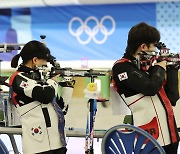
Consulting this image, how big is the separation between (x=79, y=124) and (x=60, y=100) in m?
0.48

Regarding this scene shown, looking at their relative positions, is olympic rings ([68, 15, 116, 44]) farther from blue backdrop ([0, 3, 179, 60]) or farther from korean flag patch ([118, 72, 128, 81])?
korean flag patch ([118, 72, 128, 81])

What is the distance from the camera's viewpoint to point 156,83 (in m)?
1.77

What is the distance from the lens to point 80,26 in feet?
18.2

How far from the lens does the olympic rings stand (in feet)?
17.9

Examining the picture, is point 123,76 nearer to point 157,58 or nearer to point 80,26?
point 157,58

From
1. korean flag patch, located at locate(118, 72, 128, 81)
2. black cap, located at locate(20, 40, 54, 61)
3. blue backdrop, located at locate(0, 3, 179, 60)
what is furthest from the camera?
blue backdrop, located at locate(0, 3, 179, 60)

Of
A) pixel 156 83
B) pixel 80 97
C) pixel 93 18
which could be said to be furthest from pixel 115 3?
pixel 156 83

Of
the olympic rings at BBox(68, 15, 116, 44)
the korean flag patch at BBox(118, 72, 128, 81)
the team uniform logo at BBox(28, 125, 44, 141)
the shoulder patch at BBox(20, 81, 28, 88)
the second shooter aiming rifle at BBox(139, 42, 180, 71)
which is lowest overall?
the team uniform logo at BBox(28, 125, 44, 141)

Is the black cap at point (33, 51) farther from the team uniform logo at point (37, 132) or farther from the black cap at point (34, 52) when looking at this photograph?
the team uniform logo at point (37, 132)

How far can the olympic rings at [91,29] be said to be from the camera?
546 cm

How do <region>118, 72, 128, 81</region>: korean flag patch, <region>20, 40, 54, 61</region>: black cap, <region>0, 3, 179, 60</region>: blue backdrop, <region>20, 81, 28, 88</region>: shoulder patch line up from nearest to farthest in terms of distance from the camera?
<region>118, 72, 128, 81</region>: korean flag patch
<region>20, 81, 28, 88</region>: shoulder patch
<region>20, 40, 54, 61</region>: black cap
<region>0, 3, 179, 60</region>: blue backdrop

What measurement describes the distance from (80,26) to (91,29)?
158 millimetres

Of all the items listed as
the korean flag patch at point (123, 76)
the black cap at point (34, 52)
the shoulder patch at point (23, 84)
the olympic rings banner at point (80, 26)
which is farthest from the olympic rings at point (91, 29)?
the korean flag patch at point (123, 76)

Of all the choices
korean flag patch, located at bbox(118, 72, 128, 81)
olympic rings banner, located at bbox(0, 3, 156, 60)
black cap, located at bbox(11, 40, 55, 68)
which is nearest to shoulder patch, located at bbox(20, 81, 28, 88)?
black cap, located at bbox(11, 40, 55, 68)
